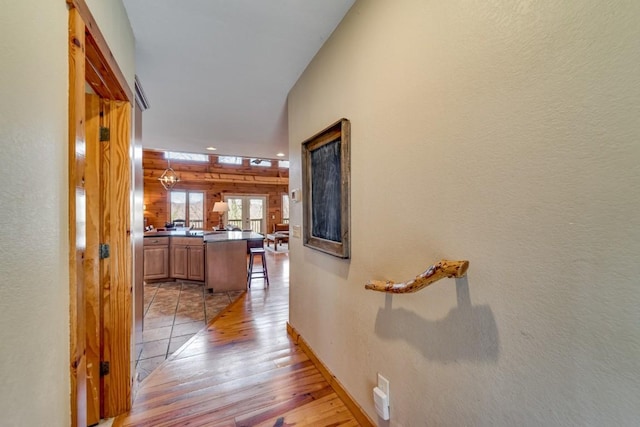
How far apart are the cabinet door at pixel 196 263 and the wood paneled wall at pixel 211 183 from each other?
4956 millimetres

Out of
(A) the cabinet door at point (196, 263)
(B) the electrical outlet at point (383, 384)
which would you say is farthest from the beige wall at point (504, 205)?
(A) the cabinet door at point (196, 263)

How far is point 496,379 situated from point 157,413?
76.6 inches

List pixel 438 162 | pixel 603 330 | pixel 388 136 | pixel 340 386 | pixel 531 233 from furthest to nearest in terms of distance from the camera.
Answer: pixel 340 386 < pixel 388 136 < pixel 438 162 < pixel 531 233 < pixel 603 330

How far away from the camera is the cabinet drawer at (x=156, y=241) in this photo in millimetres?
4890

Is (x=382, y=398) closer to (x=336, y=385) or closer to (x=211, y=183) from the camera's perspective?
(x=336, y=385)

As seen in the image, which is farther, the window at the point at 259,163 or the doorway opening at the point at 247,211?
the doorway opening at the point at 247,211

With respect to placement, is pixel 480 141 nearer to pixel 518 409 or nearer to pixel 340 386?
pixel 518 409

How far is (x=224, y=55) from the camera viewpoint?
2.09 m

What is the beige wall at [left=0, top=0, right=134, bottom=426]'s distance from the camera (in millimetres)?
605

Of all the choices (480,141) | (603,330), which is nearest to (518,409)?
(603,330)

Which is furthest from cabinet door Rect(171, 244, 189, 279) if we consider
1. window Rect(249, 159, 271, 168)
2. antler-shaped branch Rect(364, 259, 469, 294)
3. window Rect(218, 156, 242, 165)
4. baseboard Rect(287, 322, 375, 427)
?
window Rect(249, 159, 271, 168)

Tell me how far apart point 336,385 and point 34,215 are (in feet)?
6.15

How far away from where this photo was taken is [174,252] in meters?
5.00

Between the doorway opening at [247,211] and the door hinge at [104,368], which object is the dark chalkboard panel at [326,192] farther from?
the doorway opening at [247,211]
